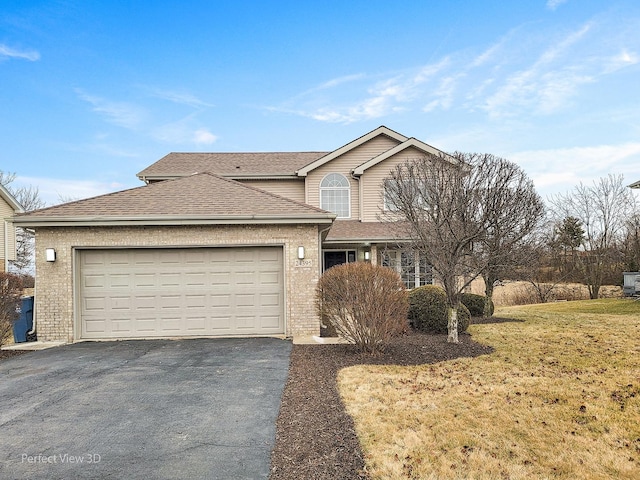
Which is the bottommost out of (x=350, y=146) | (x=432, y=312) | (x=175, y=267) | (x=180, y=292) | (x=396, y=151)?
(x=432, y=312)

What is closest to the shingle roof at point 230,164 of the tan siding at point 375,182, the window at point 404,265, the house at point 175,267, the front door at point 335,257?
the tan siding at point 375,182

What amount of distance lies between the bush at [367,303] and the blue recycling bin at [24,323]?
8300 mm

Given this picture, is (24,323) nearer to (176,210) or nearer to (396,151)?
(176,210)

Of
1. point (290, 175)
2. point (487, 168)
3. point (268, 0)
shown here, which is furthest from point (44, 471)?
point (268, 0)

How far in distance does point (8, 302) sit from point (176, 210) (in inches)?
166

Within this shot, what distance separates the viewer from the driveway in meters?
3.92

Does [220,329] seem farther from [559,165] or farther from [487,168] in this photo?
[559,165]

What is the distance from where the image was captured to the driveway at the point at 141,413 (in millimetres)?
3918

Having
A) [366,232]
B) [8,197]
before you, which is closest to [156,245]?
[366,232]

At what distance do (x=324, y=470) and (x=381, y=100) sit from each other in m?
20.0

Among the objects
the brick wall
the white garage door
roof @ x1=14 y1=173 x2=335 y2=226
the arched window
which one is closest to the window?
the arched window

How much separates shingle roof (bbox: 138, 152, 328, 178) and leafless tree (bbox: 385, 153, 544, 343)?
28.6 ft

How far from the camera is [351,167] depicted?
17.8 metres

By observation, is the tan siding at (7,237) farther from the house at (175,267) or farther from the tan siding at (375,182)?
the tan siding at (375,182)
